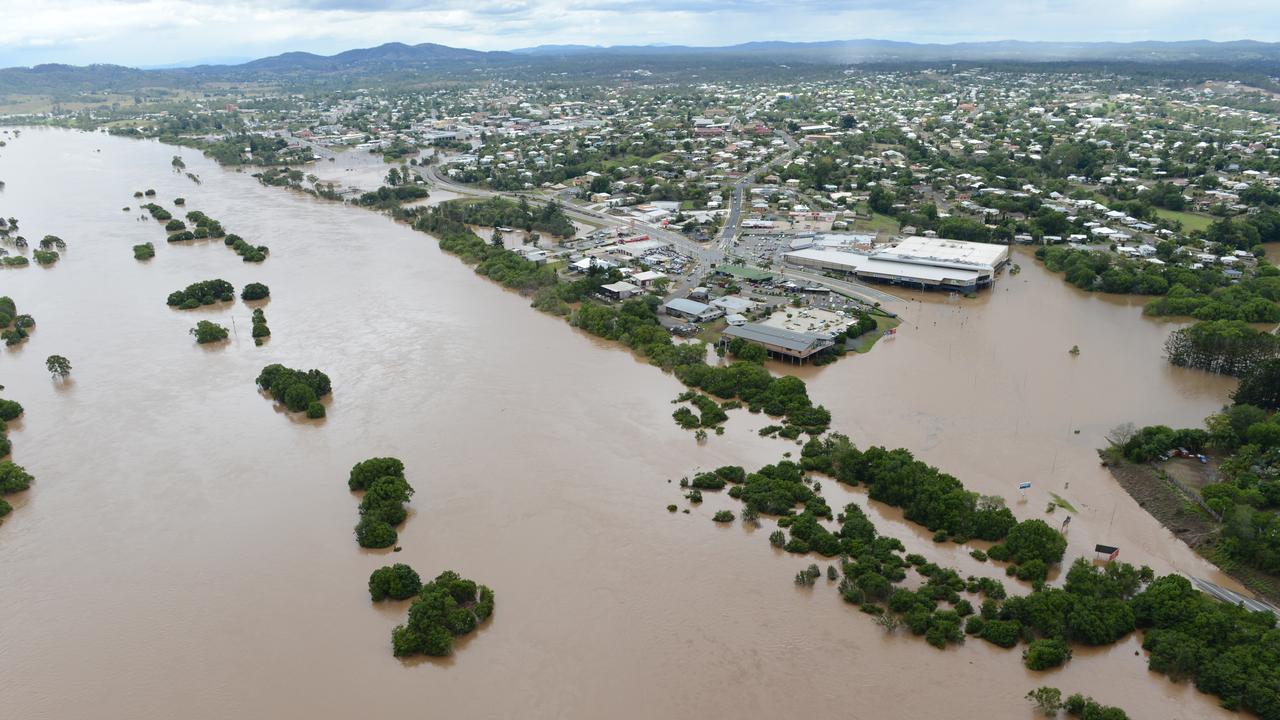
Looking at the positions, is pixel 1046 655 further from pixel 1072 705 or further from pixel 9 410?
pixel 9 410

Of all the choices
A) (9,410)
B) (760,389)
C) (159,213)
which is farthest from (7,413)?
(159,213)

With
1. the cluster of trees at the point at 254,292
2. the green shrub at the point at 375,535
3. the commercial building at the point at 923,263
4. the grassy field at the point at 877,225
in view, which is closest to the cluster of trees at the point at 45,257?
the cluster of trees at the point at 254,292

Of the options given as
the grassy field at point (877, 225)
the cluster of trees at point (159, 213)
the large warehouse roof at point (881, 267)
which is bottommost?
the large warehouse roof at point (881, 267)

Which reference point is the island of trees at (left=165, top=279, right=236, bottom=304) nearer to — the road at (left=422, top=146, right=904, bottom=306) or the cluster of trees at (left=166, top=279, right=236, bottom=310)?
the cluster of trees at (left=166, top=279, right=236, bottom=310)

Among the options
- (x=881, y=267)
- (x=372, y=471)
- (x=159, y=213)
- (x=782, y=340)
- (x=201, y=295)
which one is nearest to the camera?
(x=372, y=471)

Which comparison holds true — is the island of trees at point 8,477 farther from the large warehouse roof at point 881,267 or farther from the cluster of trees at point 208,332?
the large warehouse roof at point 881,267
